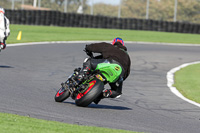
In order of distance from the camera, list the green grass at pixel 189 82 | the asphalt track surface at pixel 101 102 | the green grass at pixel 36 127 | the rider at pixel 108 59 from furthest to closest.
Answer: the green grass at pixel 189 82, the rider at pixel 108 59, the asphalt track surface at pixel 101 102, the green grass at pixel 36 127

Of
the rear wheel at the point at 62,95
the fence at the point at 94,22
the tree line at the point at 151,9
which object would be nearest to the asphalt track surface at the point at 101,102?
the rear wheel at the point at 62,95

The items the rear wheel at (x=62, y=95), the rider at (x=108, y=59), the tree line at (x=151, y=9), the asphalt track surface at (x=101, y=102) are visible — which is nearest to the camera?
the asphalt track surface at (x=101, y=102)

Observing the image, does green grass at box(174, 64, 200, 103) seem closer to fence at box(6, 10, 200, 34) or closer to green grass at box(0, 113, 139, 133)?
green grass at box(0, 113, 139, 133)

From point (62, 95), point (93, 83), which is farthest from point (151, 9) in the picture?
point (93, 83)

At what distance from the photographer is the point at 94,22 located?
3609cm

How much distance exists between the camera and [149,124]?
22.6 feet

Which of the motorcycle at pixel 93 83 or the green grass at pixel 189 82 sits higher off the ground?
the motorcycle at pixel 93 83

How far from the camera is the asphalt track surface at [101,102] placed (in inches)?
269

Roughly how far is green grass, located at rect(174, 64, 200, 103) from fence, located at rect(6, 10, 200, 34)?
18.8 meters

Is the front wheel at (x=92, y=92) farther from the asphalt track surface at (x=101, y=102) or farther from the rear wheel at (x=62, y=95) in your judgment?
the rear wheel at (x=62, y=95)

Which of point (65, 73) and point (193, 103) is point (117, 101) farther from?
point (65, 73)

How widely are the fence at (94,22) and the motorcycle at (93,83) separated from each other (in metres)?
26.6

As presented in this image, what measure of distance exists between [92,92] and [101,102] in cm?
156

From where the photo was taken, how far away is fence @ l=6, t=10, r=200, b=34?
34.3m
